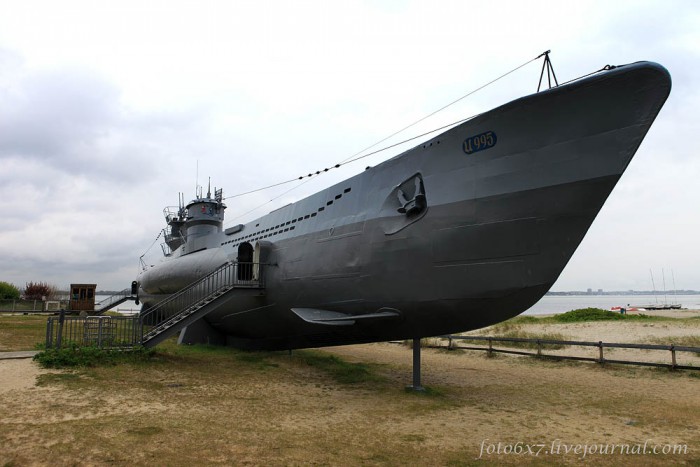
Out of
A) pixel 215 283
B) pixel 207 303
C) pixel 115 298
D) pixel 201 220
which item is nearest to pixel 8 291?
pixel 115 298

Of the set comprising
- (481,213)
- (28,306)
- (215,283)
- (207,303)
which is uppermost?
(481,213)

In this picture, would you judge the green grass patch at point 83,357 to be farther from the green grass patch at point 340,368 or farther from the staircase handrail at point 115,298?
the staircase handrail at point 115,298

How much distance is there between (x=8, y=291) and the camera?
45.3 metres

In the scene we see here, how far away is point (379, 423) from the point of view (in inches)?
305

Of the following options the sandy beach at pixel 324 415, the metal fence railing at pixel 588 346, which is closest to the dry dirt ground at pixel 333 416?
the sandy beach at pixel 324 415

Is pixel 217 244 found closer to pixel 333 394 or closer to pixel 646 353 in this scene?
pixel 333 394

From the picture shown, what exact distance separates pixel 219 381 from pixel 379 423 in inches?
188

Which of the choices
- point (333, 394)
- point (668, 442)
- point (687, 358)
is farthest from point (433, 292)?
point (687, 358)

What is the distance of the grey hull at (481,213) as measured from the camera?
7250 mm

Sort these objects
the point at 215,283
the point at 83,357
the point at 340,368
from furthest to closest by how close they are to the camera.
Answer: the point at 215,283, the point at 340,368, the point at 83,357

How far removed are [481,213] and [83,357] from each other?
33.6ft

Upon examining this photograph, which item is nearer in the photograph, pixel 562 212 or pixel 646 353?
pixel 562 212

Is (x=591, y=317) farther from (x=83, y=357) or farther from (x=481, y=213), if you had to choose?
(x=83, y=357)

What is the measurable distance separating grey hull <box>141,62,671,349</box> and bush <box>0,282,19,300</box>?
150ft
